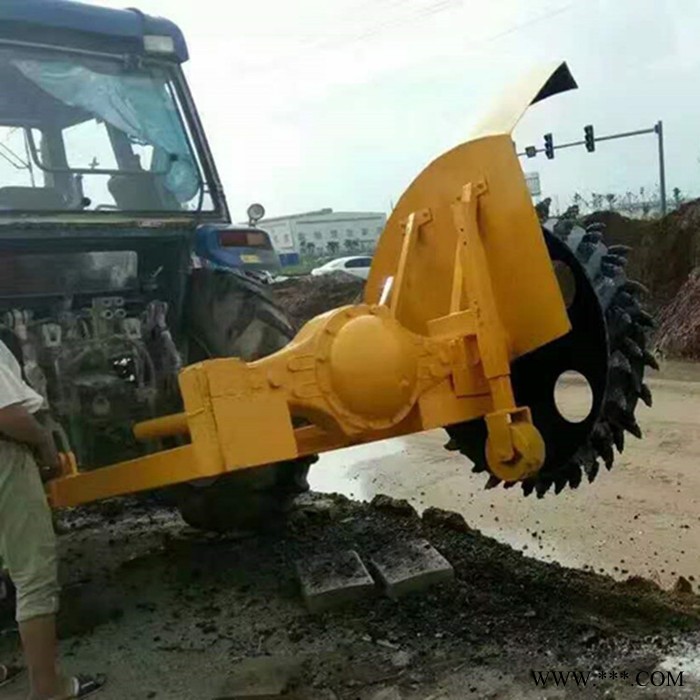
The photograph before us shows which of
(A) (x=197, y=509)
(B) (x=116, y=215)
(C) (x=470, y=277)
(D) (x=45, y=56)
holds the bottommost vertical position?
(A) (x=197, y=509)

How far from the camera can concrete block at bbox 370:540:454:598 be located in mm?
3816

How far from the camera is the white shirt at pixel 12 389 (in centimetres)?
312

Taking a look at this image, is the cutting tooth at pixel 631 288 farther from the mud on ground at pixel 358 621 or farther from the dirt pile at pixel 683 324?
the dirt pile at pixel 683 324

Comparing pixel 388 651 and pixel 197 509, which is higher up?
pixel 197 509

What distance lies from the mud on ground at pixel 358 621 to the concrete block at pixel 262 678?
3cm

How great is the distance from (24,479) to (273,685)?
1093 millimetres

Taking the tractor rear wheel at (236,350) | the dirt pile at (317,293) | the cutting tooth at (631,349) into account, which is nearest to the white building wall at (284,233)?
the dirt pile at (317,293)

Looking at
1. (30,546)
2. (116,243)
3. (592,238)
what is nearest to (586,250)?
(592,238)

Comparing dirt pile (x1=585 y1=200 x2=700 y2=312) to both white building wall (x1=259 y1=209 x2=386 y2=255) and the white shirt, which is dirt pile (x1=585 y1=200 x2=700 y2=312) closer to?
the white shirt

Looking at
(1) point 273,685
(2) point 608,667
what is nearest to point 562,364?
(2) point 608,667

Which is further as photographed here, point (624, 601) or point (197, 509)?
point (197, 509)

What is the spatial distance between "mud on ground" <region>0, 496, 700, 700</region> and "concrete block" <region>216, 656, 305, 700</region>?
35 millimetres

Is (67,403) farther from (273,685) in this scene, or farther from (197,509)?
(273,685)

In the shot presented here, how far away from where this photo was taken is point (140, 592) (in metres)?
4.32
